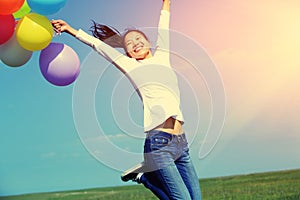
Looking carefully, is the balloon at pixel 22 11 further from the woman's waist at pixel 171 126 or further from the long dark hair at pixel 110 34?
the woman's waist at pixel 171 126

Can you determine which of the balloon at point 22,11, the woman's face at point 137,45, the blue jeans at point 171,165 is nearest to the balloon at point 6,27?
the balloon at point 22,11

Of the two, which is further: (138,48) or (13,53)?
(13,53)

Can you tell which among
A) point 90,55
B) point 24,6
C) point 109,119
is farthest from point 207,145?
point 24,6

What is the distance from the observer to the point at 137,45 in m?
2.99

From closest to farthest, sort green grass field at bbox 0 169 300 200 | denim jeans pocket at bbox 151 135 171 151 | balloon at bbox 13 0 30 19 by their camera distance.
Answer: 1. denim jeans pocket at bbox 151 135 171 151
2. balloon at bbox 13 0 30 19
3. green grass field at bbox 0 169 300 200

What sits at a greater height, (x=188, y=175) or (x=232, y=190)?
(x=188, y=175)

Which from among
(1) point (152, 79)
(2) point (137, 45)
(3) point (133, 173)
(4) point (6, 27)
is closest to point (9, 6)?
(4) point (6, 27)

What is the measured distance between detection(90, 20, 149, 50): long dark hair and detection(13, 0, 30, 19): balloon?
0.38 meters

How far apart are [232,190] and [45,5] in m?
2.65

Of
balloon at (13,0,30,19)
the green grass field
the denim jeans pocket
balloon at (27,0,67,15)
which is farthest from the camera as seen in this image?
the green grass field

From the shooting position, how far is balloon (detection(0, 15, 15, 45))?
2968 mm

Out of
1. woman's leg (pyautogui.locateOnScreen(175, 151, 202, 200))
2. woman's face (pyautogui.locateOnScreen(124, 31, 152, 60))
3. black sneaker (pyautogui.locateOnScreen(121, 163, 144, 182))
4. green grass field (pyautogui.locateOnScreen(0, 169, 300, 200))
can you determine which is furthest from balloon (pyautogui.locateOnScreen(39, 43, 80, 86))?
green grass field (pyautogui.locateOnScreen(0, 169, 300, 200))

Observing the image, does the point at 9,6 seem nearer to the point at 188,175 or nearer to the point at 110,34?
the point at 110,34

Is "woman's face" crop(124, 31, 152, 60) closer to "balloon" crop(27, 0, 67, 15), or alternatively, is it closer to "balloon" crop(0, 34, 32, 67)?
"balloon" crop(27, 0, 67, 15)
